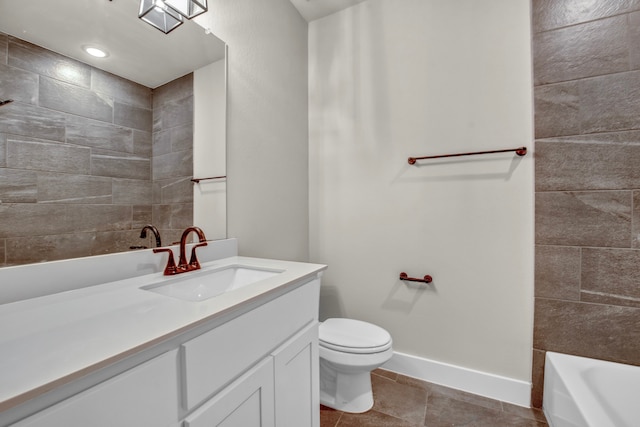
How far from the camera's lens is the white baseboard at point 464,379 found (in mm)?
1561

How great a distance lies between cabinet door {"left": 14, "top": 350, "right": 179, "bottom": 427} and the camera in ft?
1.44

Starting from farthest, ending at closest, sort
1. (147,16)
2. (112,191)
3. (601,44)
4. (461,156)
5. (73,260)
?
(461,156)
(601,44)
(147,16)
(112,191)
(73,260)

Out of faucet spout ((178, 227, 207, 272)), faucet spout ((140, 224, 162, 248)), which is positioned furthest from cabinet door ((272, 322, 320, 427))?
faucet spout ((140, 224, 162, 248))

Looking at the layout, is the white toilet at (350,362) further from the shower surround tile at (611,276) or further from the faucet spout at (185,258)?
the shower surround tile at (611,276)

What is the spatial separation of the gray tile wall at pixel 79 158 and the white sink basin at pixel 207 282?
0.22 metres

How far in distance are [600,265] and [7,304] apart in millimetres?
2401

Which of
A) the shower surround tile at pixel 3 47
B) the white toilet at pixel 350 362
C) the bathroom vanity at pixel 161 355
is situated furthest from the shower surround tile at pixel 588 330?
the shower surround tile at pixel 3 47

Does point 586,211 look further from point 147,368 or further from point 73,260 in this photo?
point 73,260

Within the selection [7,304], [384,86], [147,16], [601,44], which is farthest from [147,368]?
[601,44]

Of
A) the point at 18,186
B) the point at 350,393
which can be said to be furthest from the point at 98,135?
the point at 350,393

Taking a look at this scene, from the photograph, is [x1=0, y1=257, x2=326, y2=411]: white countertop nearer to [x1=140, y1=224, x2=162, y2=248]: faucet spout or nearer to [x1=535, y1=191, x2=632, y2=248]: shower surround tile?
[x1=140, y1=224, x2=162, y2=248]: faucet spout

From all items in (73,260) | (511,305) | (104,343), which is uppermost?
(73,260)

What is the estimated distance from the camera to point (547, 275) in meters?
1.50

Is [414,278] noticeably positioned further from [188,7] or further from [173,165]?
[188,7]
